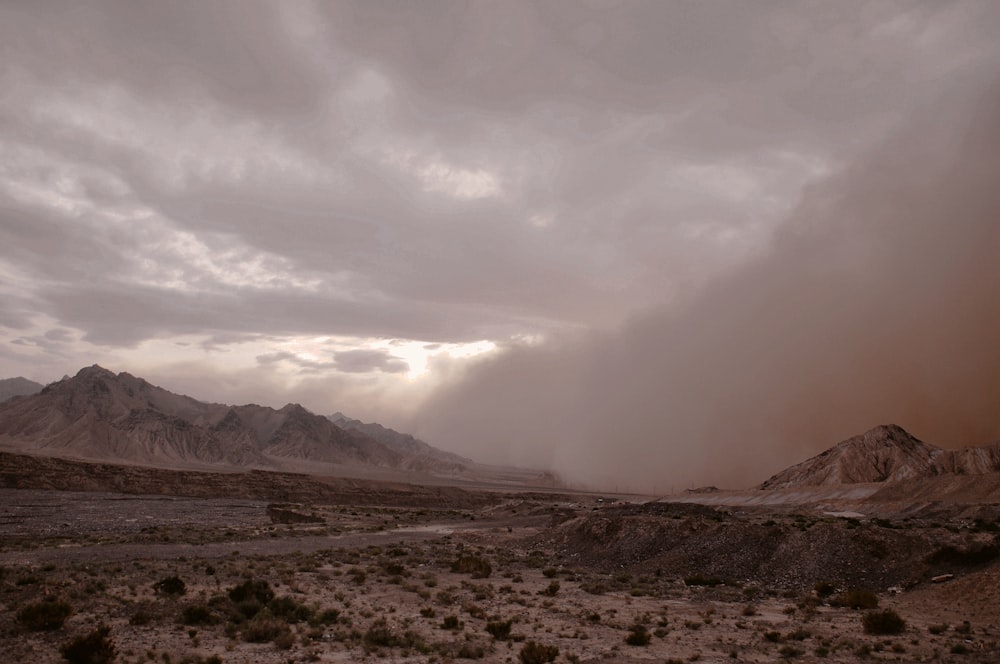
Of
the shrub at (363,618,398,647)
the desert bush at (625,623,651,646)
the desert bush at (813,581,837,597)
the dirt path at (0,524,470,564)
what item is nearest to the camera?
the shrub at (363,618,398,647)

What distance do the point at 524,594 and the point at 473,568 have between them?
21.9ft

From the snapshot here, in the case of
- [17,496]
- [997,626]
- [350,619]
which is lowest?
[17,496]

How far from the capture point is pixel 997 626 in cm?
1919

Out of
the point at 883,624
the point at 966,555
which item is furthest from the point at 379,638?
the point at 966,555

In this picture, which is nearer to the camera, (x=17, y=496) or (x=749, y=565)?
(x=749, y=565)

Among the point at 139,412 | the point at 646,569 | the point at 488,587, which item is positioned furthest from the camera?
the point at 139,412

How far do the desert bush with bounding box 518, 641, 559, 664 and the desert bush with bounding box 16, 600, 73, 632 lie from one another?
12292mm

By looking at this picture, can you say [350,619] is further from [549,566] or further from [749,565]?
[749,565]

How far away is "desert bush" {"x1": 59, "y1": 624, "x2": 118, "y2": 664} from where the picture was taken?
13.4 metres

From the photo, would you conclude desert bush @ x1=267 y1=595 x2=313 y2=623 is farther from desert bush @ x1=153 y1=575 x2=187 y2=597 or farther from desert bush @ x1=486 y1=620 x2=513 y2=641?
desert bush @ x1=486 y1=620 x2=513 y2=641

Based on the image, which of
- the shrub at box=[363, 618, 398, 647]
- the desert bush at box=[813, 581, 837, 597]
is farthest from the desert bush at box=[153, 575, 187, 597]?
the desert bush at box=[813, 581, 837, 597]

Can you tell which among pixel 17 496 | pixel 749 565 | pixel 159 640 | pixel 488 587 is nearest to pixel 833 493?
pixel 749 565

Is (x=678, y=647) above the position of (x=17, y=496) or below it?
above

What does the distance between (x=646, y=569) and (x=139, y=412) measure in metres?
206
